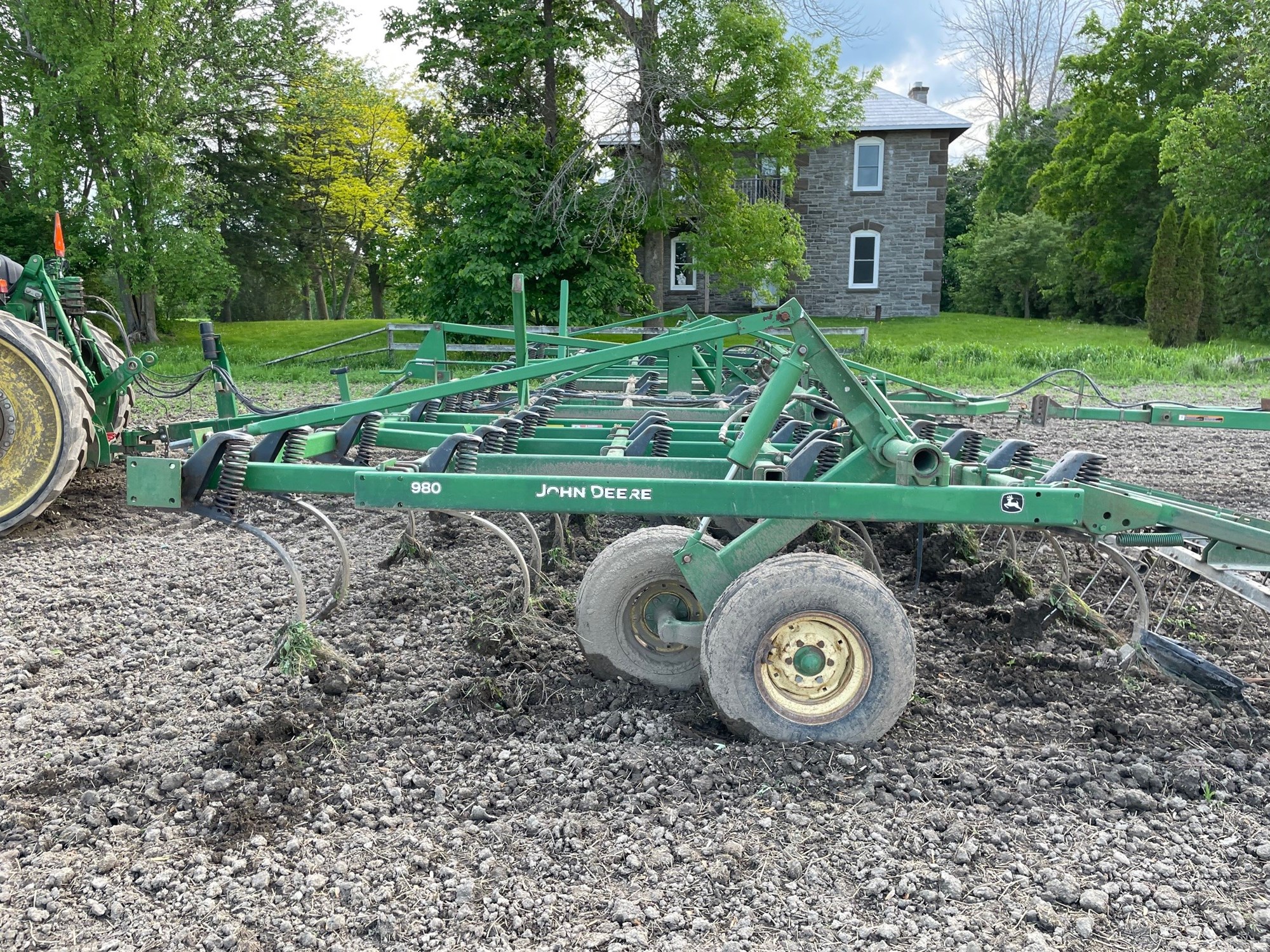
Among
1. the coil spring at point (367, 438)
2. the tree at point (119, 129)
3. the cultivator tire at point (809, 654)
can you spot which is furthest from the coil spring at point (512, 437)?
the tree at point (119, 129)

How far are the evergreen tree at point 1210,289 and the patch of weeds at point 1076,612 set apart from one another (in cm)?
2475

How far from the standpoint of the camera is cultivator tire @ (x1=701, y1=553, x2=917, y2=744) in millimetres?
3471

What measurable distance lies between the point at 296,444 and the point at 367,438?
2.32 ft

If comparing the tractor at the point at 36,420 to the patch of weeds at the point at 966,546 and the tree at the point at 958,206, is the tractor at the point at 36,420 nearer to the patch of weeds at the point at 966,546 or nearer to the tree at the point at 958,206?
the patch of weeds at the point at 966,546

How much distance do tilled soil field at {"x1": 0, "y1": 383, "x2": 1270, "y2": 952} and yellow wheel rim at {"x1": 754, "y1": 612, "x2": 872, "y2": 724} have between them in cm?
18

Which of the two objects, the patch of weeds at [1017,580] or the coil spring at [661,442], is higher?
the coil spring at [661,442]

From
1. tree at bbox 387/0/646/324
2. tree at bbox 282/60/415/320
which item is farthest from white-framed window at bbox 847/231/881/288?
tree at bbox 282/60/415/320

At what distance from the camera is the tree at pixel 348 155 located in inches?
1164

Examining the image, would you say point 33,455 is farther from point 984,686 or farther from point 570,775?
point 984,686

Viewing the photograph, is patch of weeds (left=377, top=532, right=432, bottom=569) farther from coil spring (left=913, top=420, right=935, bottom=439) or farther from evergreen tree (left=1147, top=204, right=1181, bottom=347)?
evergreen tree (left=1147, top=204, right=1181, bottom=347)

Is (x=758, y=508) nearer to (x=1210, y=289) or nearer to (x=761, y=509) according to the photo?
(x=761, y=509)

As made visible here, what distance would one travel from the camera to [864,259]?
2983 centimetres

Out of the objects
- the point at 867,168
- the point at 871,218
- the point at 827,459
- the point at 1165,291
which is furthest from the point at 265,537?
the point at 867,168

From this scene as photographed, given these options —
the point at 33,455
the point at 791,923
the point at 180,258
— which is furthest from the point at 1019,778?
the point at 180,258
